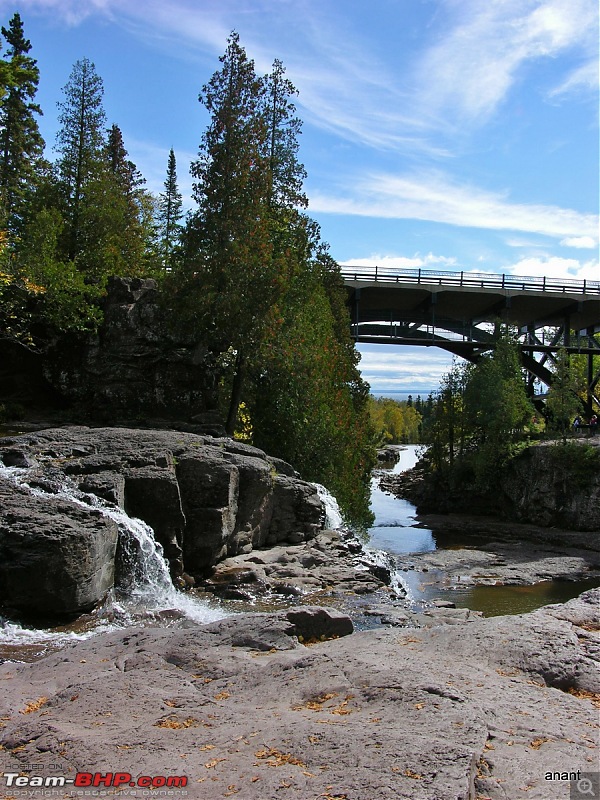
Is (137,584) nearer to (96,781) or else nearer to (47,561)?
(47,561)

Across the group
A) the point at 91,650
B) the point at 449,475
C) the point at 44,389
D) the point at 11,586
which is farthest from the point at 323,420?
the point at 449,475

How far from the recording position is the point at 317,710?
6.38 m

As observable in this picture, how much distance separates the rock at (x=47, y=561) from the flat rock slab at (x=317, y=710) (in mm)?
2527

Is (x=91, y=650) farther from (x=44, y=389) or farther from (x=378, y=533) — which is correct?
(x=378, y=533)

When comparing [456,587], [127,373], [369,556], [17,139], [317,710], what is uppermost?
[17,139]

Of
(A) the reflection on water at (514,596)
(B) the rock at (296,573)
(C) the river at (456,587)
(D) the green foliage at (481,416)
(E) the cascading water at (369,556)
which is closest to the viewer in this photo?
(B) the rock at (296,573)

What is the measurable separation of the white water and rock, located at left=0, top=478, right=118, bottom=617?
2.06 feet

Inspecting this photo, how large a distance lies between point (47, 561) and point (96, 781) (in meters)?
6.74

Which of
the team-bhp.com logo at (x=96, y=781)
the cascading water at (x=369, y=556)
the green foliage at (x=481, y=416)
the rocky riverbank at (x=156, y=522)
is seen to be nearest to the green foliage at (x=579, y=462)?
the green foliage at (x=481, y=416)

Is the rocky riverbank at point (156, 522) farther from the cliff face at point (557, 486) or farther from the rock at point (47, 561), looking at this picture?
the cliff face at point (557, 486)

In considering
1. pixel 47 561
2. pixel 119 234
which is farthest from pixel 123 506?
pixel 119 234

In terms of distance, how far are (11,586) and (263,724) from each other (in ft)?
23.0

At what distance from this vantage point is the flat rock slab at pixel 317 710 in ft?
16.3

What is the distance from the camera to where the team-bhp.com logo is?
4.87 meters
